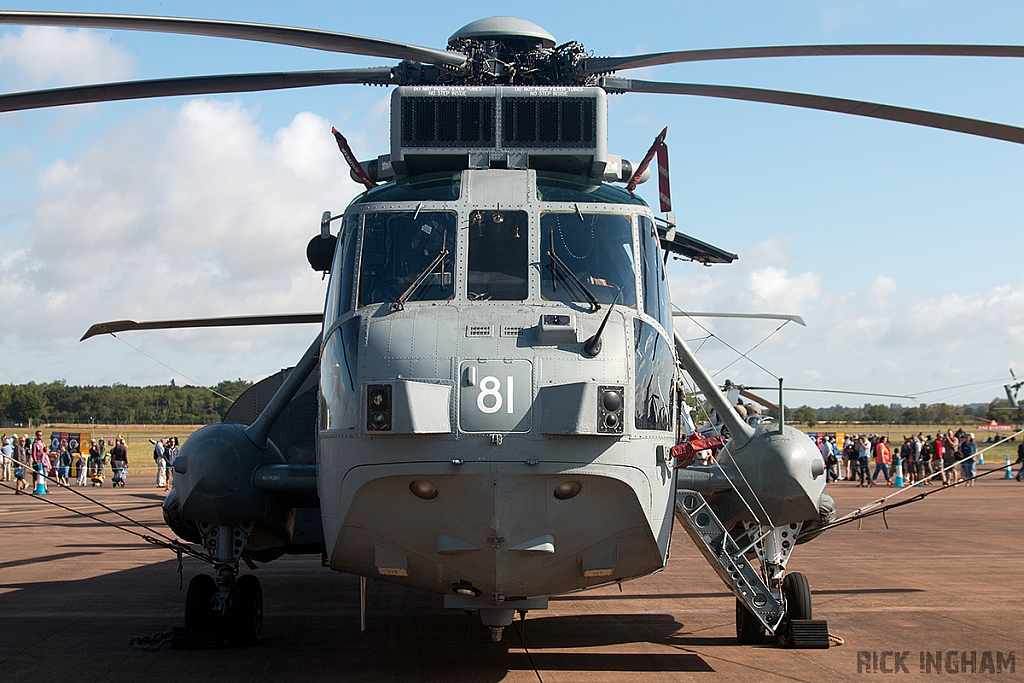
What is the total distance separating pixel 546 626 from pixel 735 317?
21.4 feet

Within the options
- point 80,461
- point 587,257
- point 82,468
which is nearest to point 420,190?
point 587,257

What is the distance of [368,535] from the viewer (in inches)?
255

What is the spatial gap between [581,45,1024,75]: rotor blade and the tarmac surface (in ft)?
14.7

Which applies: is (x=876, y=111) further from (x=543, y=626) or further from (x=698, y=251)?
(x=543, y=626)

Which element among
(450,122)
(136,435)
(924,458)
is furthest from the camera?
(136,435)

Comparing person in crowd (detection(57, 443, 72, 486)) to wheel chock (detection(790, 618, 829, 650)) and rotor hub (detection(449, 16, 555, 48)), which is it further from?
wheel chock (detection(790, 618, 829, 650))

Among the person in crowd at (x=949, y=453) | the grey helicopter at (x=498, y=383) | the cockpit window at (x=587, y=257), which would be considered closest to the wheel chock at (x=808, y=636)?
the grey helicopter at (x=498, y=383)

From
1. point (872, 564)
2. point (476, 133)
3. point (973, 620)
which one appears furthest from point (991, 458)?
point (476, 133)

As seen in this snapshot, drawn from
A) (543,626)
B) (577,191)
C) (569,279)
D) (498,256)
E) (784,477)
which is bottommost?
(543,626)

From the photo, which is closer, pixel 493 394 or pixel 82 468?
pixel 493 394

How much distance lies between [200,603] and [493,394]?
4.25 m

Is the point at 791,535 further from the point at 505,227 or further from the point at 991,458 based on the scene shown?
the point at 991,458

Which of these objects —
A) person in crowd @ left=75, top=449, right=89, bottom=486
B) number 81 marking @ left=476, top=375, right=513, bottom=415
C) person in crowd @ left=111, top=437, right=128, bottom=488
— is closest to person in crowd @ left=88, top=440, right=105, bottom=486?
person in crowd @ left=75, top=449, right=89, bottom=486

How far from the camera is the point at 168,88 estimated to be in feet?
23.9
